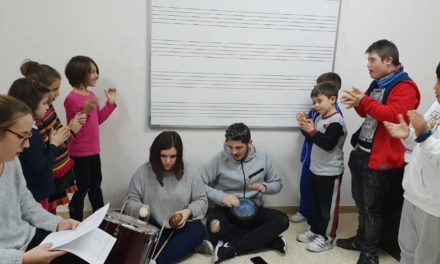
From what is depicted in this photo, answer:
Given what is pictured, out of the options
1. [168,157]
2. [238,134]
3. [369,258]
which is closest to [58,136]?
[168,157]

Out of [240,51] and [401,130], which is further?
[240,51]

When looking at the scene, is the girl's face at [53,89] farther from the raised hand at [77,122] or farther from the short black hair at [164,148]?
the short black hair at [164,148]

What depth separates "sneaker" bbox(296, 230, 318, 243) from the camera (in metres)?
2.36

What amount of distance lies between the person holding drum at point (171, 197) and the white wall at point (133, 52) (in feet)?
1.36

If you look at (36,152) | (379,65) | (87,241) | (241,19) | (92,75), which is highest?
(241,19)

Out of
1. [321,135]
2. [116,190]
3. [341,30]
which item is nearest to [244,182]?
[321,135]

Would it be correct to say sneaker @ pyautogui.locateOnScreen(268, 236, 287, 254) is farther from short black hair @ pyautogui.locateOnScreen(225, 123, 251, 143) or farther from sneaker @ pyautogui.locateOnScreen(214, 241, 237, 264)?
short black hair @ pyautogui.locateOnScreen(225, 123, 251, 143)

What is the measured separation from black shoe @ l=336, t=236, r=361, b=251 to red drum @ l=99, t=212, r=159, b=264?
1347 mm

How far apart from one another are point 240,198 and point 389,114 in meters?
1.01

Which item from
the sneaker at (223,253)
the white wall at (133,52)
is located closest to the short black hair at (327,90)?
the white wall at (133,52)

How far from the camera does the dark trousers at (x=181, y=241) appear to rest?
2002mm

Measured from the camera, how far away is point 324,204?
225 centimetres

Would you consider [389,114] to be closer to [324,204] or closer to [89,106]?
[324,204]

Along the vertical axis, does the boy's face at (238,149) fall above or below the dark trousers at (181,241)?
above
